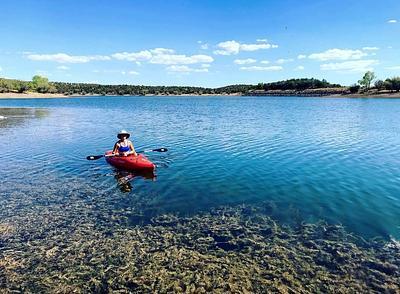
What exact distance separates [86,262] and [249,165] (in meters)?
12.9

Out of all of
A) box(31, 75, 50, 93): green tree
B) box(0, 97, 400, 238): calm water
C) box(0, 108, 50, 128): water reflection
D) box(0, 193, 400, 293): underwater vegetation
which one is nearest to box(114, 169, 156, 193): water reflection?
box(0, 97, 400, 238): calm water

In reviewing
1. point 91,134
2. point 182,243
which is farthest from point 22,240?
point 91,134

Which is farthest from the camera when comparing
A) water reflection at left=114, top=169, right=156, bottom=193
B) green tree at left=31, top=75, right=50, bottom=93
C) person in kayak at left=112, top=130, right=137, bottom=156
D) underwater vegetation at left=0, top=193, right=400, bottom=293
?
green tree at left=31, top=75, right=50, bottom=93

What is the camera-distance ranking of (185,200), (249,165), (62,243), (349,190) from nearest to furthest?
1. (62,243)
2. (185,200)
3. (349,190)
4. (249,165)

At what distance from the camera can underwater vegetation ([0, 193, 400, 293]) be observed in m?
8.83

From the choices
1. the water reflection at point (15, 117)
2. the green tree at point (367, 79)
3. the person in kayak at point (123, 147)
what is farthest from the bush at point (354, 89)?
the person in kayak at point (123, 147)

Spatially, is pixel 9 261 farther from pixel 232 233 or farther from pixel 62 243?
pixel 232 233

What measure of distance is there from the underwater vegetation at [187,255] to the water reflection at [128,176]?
4091 millimetres

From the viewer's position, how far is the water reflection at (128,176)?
687 inches

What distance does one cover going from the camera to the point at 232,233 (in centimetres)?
1166

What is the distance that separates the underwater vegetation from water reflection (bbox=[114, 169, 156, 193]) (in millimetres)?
4091

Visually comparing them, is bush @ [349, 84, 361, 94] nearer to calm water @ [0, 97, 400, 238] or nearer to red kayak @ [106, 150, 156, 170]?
calm water @ [0, 97, 400, 238]

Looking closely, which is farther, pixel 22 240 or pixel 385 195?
pixel 385 195

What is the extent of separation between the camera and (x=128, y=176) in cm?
1919
